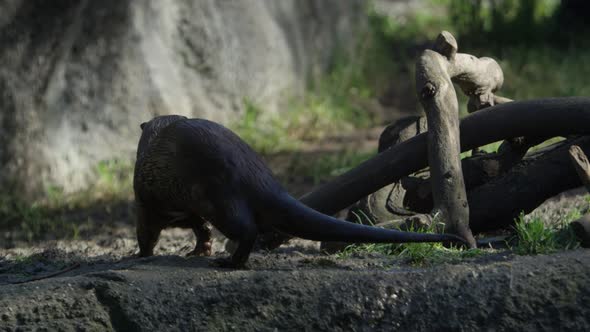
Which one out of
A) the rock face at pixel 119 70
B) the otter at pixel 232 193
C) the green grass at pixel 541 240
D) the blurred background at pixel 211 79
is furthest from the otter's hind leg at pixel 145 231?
the rock face at pixel 119 70

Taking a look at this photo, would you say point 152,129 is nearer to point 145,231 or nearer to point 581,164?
point 145,231

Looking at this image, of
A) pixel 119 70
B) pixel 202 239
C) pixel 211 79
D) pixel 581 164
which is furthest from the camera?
pixel 211 79

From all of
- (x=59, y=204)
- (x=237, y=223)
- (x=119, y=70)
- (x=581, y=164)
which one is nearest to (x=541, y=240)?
(x=581, y=164)

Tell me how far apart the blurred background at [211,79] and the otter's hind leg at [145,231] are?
1624 mm

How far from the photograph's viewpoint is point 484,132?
4277 mm

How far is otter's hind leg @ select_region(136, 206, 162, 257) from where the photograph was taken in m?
4.16

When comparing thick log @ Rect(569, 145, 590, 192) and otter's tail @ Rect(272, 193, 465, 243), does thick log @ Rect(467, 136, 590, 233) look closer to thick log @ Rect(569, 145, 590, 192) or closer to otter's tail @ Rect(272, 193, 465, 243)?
thick log @ Rect(569, 145, 590, 192)

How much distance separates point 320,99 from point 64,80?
2.81 m

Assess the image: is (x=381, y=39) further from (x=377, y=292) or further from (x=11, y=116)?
(x=377, y=292)

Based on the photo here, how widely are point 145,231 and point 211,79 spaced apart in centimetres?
387

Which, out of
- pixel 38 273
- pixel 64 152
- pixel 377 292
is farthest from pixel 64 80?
pixel 377 292

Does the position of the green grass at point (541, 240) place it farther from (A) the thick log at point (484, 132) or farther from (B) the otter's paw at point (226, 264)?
(B) the otter's paw at point (226, 264)

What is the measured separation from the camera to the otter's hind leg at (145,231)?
4160 mm

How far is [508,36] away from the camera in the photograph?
406 inches
